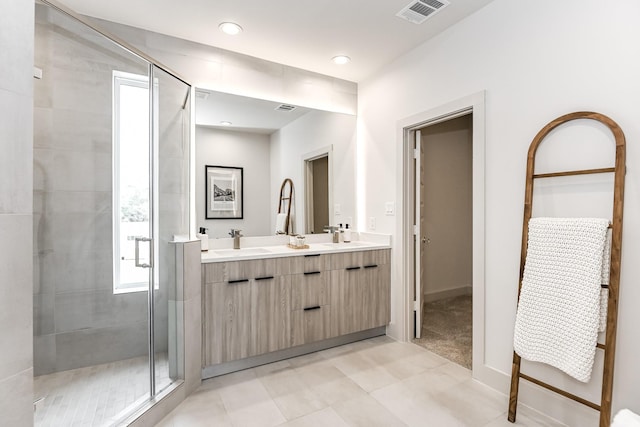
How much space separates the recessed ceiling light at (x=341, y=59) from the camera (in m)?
2.96

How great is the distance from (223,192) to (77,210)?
1.07m

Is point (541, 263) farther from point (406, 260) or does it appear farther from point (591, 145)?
point (406, 260)

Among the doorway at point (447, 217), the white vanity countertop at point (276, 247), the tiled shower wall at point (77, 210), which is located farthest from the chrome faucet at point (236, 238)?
the doorway at point (447, 217)

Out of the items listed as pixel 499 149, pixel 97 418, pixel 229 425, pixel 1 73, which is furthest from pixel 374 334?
pixel 1 73

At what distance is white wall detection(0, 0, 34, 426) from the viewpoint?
1.09 metres

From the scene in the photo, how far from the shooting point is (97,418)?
1.69 metres

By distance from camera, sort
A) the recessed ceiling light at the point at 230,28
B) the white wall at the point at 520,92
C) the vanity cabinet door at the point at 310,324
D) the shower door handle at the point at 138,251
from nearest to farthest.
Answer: the white wall at the point at 520,92 < the shower door handle at the point at 138,251 < the recessed ceiling light at the point at 230,28 < the vanity cabinet door at the point at 310,324

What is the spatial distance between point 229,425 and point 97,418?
2.25 feet

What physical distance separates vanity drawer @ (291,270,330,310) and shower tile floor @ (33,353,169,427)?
1027mm

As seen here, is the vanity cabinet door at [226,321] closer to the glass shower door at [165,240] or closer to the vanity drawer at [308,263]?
the glass shower door at [165,240]

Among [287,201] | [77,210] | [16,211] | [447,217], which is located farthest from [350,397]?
[447,217]

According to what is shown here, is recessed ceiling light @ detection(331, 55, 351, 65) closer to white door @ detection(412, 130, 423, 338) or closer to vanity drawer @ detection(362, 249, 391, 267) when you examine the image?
white door @ detection(412, 130, 423, 338)

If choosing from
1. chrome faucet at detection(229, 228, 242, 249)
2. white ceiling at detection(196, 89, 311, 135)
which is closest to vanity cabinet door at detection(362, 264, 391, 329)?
chrome faucet at detection(229, 228, 242, 249)

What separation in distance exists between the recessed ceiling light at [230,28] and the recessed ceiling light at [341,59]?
90 cm
